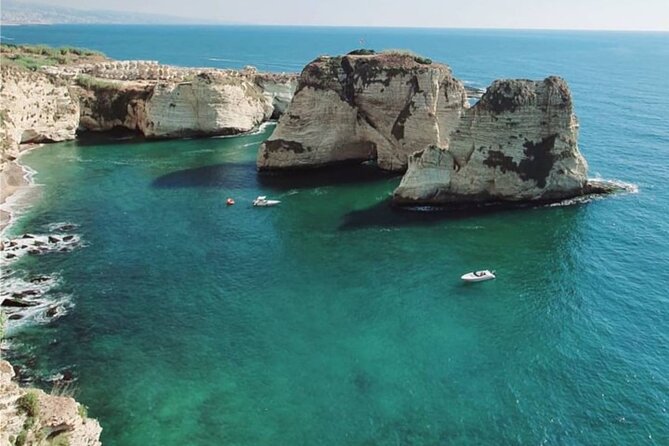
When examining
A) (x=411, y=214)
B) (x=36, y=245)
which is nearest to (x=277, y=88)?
(x=411, y=214)

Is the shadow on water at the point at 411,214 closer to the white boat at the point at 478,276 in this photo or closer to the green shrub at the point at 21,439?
the white boat at the point at 478,276

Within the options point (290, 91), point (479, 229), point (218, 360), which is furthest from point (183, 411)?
point (290, 91)

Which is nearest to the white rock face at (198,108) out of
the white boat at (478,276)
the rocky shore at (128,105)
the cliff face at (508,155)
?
the rocky shore at (128,105)

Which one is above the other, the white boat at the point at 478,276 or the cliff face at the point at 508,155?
the cliff face at the point at 508,155

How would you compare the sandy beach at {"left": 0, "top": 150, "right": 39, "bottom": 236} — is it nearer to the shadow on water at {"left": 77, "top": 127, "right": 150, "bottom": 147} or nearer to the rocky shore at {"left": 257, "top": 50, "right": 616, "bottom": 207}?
the shadow on water at {"left": 77, "top": 127, "right": 150, "bottom": 147}

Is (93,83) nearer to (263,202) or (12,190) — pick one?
(12,190)

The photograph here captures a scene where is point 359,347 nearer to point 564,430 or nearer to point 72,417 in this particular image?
point 564,430

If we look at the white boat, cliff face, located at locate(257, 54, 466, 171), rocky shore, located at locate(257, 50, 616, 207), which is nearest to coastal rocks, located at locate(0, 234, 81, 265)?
cliff face, located at locate(257, 54, 466, 171)
